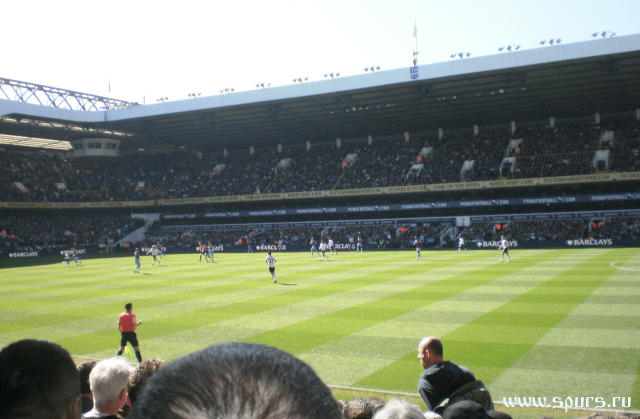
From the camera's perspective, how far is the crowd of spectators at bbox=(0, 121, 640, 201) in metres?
55.8

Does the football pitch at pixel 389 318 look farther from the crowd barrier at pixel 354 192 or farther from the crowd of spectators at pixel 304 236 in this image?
the crowd of spectators at pixel 304 236

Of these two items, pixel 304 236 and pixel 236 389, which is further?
pixel 304 236

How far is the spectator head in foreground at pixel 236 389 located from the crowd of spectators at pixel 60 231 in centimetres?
6194

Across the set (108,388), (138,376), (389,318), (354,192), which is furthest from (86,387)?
(354,192)

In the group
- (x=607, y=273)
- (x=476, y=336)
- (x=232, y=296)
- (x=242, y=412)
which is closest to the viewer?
(x=242, y=412)

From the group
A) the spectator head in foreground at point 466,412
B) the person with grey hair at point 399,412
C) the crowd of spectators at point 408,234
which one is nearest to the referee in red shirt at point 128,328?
the spectator head in foreground at point 466,412

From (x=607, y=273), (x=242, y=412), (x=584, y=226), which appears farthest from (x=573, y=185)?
(x=242, y=412)

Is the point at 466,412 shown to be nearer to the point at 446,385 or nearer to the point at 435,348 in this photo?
the point at 446,385

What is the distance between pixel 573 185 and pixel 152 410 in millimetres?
59135

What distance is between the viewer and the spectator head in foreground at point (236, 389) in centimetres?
115

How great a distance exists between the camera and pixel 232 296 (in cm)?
2305

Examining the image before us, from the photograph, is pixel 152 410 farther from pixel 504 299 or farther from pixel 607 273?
pixel 607 273

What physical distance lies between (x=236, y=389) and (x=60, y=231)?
69244 mm

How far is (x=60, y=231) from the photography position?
6294 centimetres
